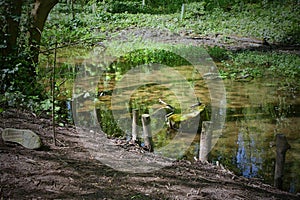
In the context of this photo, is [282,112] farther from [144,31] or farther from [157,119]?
[144,31]

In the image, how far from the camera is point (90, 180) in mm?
3965

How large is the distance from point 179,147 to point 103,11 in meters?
16.3

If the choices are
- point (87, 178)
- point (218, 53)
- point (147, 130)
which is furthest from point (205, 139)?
point (218, 53)

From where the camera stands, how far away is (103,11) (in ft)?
70.5

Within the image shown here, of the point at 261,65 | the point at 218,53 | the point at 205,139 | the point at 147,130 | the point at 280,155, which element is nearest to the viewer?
the point at 280,155

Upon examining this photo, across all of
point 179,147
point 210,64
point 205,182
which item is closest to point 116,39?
point 210,64

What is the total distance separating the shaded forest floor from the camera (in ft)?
11.7

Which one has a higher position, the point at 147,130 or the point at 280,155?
the point at 147,130

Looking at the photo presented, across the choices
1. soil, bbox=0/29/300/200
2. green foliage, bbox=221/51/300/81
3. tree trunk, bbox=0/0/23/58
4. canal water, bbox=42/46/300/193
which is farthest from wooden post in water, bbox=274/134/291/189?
green foliage, bbox=221/51/300/81

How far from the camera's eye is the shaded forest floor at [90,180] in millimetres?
3552

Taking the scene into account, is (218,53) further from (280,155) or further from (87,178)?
(87,178)

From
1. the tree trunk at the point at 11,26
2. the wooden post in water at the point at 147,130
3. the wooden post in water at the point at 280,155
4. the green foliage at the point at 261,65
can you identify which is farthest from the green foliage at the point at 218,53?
the wooden post in water at the point at 280,155

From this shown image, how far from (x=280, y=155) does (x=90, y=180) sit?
2.74 metres

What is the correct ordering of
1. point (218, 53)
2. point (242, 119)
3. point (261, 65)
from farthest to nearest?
point (218, 53) → point (261, 65) → point (242, 119)
